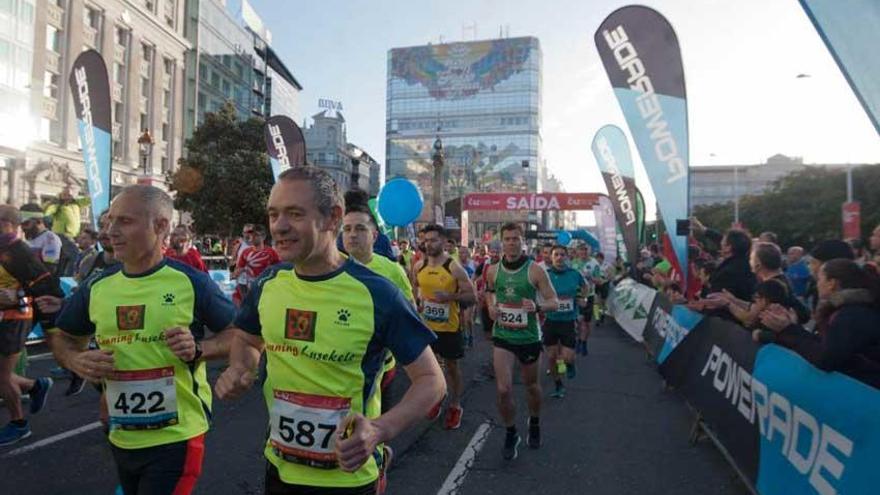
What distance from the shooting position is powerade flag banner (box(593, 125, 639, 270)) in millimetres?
14625

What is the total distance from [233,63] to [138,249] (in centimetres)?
6137

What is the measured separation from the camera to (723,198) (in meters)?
127

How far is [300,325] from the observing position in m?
2.08

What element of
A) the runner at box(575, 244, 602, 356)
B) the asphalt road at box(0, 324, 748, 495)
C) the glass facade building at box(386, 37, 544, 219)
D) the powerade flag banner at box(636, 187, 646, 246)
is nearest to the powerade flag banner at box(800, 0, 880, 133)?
the asphalt road at box(0, 324, 748, 495)

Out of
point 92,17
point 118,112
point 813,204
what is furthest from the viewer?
point 813,204

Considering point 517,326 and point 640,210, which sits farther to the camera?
point 640,210

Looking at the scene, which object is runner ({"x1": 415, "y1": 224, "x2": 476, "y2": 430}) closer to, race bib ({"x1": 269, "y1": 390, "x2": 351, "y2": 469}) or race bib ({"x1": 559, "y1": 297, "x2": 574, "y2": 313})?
race bib ({"x1": 559, "y1": 297, "x2": 574, "y2": 313})

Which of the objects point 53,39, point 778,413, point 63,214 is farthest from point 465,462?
point 53,39

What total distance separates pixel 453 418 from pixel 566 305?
9.54ft

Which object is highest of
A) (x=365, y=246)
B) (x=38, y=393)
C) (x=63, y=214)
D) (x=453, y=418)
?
(x=63, y=214)

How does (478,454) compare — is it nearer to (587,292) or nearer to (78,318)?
(78,318)

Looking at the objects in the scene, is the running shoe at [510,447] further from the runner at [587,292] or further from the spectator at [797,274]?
the spectator at [797,274]

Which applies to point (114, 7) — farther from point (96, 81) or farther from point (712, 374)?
point (712, 374)

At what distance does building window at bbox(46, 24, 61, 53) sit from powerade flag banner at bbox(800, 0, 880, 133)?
38.4 metres
